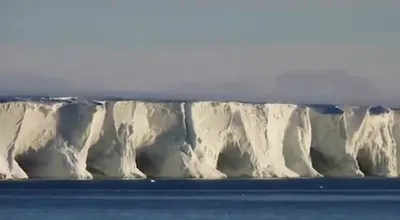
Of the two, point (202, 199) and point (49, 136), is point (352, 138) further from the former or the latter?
point (49, 136)

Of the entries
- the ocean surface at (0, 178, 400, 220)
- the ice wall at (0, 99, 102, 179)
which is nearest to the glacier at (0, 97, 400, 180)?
the ice wall at (0, 99, 102, 179)

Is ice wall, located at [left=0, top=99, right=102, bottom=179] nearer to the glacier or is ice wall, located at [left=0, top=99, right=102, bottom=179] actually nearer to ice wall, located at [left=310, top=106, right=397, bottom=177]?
the glacier

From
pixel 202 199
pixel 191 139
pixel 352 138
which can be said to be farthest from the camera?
pixel 352 138

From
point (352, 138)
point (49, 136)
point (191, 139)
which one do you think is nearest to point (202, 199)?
point (191, 139)

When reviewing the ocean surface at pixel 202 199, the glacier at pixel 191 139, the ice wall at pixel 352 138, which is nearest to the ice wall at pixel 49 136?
the glacier at pixel 191 139

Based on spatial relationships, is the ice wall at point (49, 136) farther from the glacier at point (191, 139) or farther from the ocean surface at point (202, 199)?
the ocean surface at point (202, 199)

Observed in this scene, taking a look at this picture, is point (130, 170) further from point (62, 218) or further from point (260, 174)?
point (62, 218)
